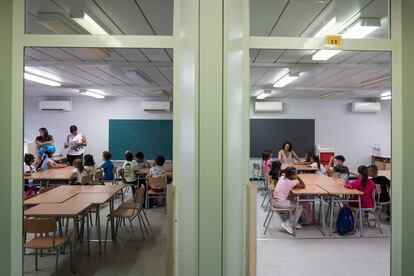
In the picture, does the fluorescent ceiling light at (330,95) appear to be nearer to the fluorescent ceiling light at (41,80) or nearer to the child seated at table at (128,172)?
the child seated at table at (128,172)

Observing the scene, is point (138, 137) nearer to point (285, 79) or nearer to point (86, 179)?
point (86, 179)

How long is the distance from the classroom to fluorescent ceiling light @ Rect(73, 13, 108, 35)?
0.04 feet

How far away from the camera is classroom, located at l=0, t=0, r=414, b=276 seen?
5.49ft

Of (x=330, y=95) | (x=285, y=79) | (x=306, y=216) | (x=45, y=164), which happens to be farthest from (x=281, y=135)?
(x=45, y=164)

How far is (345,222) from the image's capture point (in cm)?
440

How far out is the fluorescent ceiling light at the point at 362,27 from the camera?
2379 mm

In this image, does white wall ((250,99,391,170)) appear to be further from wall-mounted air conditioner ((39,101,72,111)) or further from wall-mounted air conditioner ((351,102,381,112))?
wall-mounted air conditioner ((39,101,72,111))

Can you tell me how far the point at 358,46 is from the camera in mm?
1857

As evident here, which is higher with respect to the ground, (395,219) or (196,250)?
(395,219)

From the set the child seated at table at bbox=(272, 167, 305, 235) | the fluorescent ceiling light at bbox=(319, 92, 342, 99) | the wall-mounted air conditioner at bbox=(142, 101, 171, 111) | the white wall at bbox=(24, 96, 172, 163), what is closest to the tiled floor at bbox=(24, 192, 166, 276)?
the child seated at table at bbox=(272, 167, 305, 235)

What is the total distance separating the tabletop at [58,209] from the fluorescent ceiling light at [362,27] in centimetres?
342

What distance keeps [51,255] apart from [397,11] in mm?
4646

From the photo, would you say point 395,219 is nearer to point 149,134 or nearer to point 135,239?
point 135,239

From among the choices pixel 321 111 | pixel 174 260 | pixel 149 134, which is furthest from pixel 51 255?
pixel 321 111
